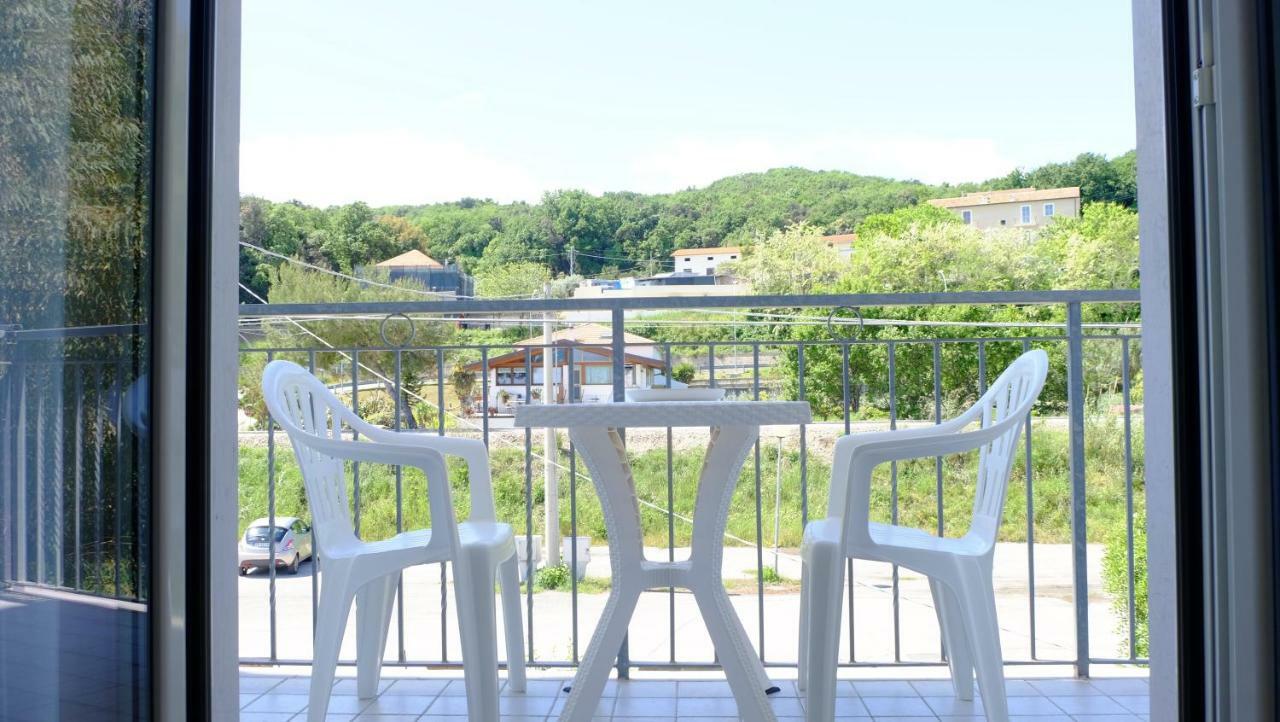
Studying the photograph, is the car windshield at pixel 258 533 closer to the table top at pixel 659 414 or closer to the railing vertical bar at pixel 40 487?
the table top at pixel 659 414

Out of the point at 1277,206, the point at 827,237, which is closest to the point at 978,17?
the point at 827,237

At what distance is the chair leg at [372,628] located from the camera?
2443 millimetres

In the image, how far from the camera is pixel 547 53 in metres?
20.5

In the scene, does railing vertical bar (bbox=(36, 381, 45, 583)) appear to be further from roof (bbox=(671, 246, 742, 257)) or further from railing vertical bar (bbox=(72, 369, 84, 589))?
roof (bbox=(671, 246, 742, 257))

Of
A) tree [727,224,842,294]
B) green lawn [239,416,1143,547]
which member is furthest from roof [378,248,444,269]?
tree [727,224,842,294]

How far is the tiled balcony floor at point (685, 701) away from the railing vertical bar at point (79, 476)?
4.34 ft

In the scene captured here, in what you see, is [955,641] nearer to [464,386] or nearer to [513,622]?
[513,622]

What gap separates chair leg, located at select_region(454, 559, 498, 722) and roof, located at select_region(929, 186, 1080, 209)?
57.2ft

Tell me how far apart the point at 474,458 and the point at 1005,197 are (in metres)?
17.7

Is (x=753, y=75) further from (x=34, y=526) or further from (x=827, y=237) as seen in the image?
(x=34, y=526)

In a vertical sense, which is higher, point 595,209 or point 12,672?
point 595,209

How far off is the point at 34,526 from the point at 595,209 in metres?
18.3

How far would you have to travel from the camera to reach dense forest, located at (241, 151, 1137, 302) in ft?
58.0

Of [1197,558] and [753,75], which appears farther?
[753,75]
